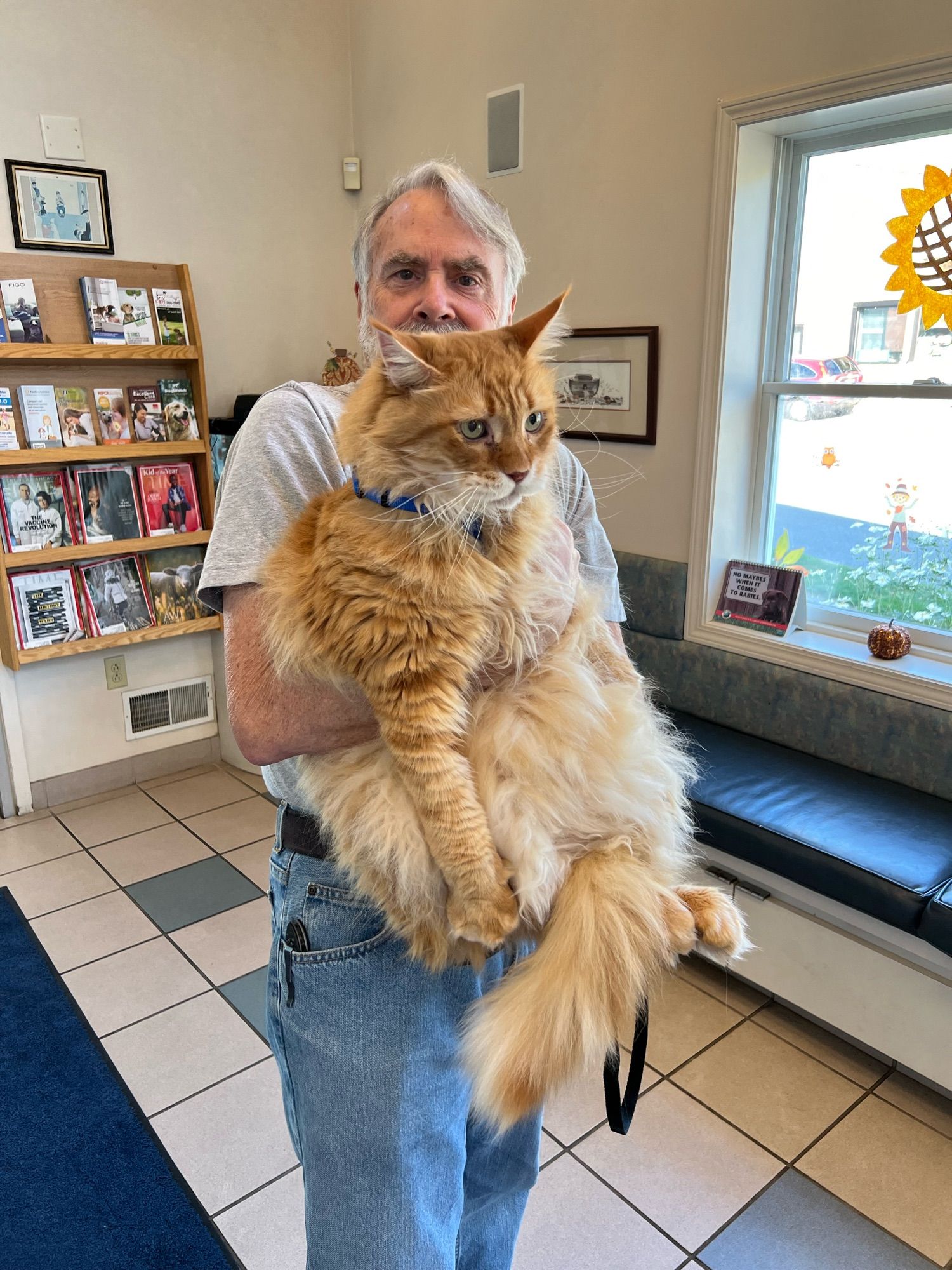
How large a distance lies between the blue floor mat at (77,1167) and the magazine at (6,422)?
6.21 feet

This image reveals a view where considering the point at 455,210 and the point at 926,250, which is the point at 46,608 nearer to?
the point at 455,210

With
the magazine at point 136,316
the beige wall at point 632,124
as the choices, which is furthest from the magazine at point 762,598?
the magazine at point 136,316

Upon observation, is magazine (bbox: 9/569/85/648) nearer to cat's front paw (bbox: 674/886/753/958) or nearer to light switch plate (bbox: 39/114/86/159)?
light switch plate (bbox: 39/114/86/159)

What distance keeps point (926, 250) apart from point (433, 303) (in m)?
2.05

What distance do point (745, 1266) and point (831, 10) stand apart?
3051mm

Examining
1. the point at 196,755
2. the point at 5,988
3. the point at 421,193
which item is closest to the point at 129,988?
the point at 5,988

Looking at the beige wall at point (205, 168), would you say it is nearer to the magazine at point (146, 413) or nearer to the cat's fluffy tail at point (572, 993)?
the magazine at point (146, 413)

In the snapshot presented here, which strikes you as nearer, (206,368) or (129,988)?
(129,988)

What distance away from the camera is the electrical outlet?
3658 mm

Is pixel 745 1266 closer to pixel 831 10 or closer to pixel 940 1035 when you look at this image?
pixel 940 1035

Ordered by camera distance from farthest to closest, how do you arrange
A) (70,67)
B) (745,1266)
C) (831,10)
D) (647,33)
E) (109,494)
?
(109,494)
(70,67)
(647,33)
(831,10)
(745,1266)

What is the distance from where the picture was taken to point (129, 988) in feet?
8.36

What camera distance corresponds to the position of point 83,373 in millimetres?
3383

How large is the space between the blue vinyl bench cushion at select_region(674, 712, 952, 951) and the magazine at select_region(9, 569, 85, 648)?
2441mm
